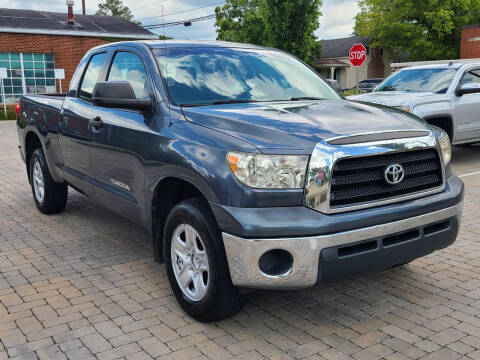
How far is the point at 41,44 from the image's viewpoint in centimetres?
3412

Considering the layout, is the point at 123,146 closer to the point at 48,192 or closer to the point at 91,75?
the point at 91,75

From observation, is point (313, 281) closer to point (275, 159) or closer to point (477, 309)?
point (275, 159)

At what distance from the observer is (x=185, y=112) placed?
3.82m

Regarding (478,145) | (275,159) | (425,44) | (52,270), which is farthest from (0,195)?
(425,44)

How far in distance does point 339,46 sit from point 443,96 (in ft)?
174

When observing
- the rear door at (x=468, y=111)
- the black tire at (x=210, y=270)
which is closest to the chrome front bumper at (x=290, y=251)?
the black tire at (x=210, y=270)

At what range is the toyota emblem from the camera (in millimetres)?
3350

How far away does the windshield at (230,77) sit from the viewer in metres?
4.17

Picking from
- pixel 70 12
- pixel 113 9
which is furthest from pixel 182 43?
pixel 113 9

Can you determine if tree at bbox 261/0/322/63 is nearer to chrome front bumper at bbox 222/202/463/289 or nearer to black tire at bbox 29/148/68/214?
black tire at bbox 29/148/68/214

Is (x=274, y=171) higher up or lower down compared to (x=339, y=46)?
lower down

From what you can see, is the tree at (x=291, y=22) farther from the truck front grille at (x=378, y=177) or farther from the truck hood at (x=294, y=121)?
the truck front grille at (x=378, y=177)

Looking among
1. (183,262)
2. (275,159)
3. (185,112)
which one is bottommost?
(183,262)

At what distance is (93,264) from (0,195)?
381 centimetres
